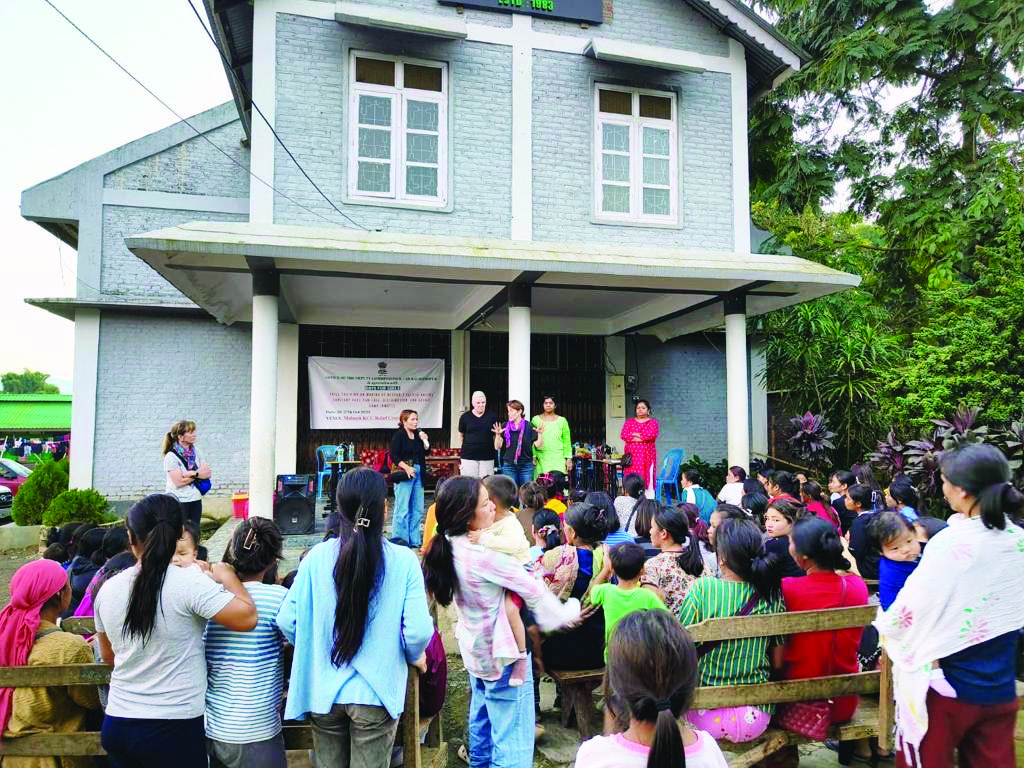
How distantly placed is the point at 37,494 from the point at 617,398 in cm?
887

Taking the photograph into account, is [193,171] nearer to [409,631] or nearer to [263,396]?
[263,396]

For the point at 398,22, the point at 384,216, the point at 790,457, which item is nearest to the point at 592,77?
the point at 398,22

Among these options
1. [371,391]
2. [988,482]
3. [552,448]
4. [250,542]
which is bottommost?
[250,542]

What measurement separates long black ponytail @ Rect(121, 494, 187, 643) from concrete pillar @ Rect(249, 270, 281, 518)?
443 cm

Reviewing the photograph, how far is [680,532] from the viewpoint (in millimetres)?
3107

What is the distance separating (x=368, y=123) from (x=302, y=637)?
7.35 metres

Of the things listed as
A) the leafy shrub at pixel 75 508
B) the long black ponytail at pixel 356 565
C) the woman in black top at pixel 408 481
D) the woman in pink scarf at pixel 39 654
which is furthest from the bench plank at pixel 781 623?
the leafy shrub at pixel 75 508

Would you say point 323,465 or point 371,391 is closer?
point 323,465

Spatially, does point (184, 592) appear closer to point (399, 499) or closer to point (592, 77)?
point (399, 499)

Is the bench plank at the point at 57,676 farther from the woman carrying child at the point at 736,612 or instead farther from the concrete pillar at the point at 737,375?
the concrete pillar at the point at 737,375

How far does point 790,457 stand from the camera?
1134cm

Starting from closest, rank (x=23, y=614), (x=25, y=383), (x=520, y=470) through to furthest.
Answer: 1. (x=23, y=614)
2. (x=520, y=470)
3. (x=25, y=383)

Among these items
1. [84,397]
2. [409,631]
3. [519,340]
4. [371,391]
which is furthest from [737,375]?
[84,397]

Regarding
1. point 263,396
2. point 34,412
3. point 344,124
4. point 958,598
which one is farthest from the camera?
point 34,412
